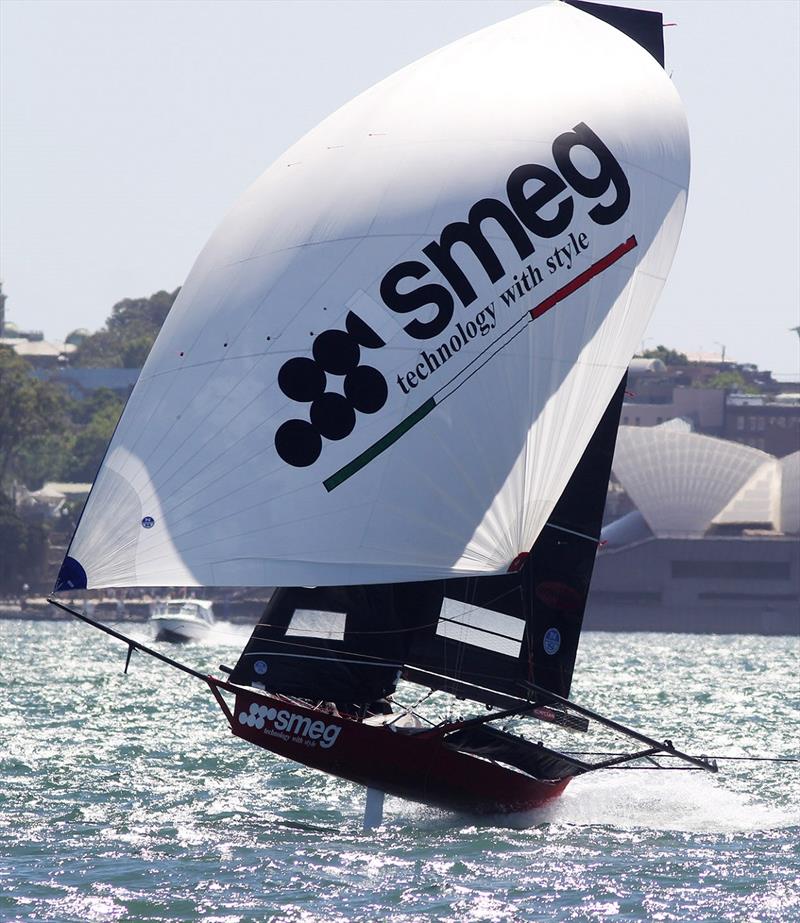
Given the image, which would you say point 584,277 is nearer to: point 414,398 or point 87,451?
point 414,398

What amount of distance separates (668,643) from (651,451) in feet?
49.1

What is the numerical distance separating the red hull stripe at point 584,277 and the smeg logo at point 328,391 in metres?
1.46

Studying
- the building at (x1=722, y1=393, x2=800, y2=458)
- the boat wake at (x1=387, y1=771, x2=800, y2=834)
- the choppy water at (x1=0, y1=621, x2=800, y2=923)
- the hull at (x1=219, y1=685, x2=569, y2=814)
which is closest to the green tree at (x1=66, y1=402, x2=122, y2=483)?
the building at (x1=722, y1=393, x2=800, y2=458)

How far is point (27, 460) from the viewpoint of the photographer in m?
109

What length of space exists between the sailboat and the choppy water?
79 cm

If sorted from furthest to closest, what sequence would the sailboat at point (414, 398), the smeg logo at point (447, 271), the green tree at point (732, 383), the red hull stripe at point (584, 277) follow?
the green tree at point (732, 383), the red hull stripe at point (584, 277), the smeg logo at point (447, 271), the sailboat at point (414, 398)

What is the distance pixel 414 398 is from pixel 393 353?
378mm

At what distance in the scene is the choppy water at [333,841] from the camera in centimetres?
1233

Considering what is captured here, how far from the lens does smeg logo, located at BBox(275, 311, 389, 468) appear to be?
14438mm

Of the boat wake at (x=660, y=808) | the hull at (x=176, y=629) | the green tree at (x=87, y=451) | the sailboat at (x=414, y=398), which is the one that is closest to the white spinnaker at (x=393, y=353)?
the sailboat at (x=414, y=398)

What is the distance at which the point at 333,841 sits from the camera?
14906mm

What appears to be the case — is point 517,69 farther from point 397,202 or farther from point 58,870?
point 58,870

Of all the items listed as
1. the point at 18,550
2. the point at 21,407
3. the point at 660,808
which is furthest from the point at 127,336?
the point at 660,808

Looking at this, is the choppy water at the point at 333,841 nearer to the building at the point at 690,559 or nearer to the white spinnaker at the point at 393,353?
the white spinnaker at the point at 393,353
